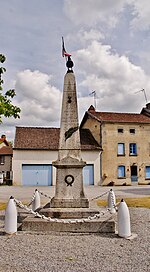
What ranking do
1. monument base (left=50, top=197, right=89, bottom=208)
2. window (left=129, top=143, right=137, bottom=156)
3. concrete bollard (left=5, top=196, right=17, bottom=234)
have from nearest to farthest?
concrete bollard (left=5, top=196, right=17, bottom=234) → monument base (left=50, top=197, right=89, bottom=208) → window (left=129, top=143, right=137, bottom=156)

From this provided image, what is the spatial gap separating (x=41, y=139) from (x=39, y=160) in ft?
9.46

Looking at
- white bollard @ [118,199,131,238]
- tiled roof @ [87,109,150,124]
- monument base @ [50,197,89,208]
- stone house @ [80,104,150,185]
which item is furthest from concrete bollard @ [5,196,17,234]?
tiled roof @ [87,109,150,124]

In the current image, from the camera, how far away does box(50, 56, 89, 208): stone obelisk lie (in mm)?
7094

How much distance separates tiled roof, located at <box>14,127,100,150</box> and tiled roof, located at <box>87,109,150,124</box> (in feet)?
7.91

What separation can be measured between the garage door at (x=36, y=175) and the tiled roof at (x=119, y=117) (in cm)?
815

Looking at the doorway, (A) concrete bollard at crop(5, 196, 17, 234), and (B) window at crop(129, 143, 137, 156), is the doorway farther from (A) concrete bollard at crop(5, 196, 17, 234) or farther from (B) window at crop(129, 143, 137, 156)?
(A) concrete bollard at crop(5, 196, 17, 234)

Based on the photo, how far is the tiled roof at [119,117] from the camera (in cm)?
2937

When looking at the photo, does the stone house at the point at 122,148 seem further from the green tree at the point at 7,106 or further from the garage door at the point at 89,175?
the green tree at the point at 7,106

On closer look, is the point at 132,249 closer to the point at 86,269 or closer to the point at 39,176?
the point at 86,269

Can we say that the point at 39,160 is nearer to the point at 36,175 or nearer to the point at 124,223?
the point at 36,175

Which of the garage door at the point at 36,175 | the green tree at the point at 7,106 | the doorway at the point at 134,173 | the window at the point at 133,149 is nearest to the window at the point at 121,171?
the doorway at the point at 134,173

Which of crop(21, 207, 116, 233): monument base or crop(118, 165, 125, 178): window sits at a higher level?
crop(118, 165, 125, 178): window

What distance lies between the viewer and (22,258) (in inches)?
171

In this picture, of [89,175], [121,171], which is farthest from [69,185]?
[121,171]
